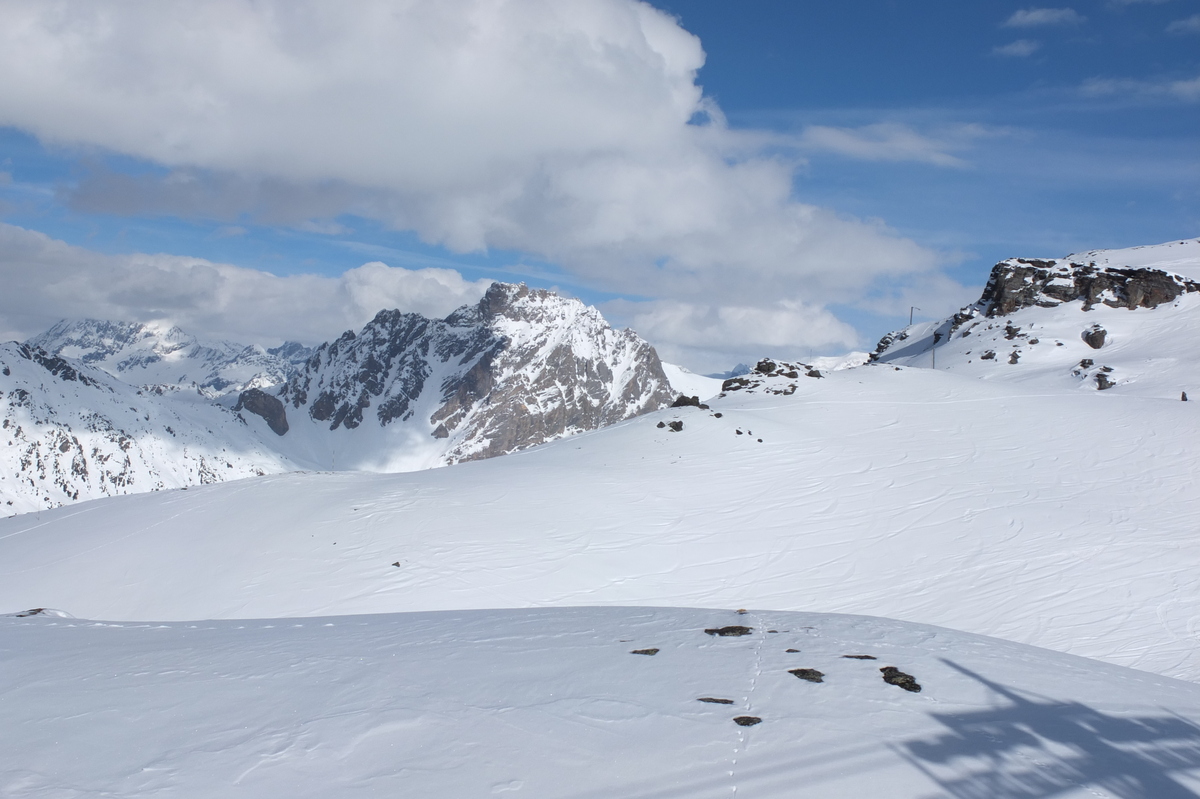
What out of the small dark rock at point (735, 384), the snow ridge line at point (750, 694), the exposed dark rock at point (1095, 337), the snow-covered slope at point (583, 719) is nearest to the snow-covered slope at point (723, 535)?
the snow ridge line at point (750, 694)

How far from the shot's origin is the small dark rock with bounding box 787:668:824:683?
896 centimetres

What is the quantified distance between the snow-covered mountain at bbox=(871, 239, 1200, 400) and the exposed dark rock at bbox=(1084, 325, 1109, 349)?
0.27 feet

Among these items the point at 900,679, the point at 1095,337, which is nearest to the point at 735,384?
the point at 900,679

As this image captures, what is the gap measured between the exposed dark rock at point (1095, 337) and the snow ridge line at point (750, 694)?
2837 inches

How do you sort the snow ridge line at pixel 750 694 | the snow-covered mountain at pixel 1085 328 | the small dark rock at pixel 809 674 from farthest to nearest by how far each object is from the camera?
1. the snow-covered mountain at pixel 1085 328
2. the small dark rock at pixel 809 674
3. the snow ridge line at pixel 750 694

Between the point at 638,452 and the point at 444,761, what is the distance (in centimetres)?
2153

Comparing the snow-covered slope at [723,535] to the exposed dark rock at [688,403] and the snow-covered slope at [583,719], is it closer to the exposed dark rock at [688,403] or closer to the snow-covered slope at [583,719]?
the exposed dark rock at [688,403]

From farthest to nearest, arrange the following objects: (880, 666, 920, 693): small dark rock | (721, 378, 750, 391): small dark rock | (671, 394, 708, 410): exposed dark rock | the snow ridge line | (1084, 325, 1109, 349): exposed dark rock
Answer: (1084, 325, 1109, 349): exposed dark rock, (721, 378, 750, 391): small dark rock, (671, 394, 708, 410): exposed dark rock, (880, 666, 920, 693): small dark rock, the snow ridge line

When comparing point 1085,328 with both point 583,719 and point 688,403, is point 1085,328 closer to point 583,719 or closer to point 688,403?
point 688,403

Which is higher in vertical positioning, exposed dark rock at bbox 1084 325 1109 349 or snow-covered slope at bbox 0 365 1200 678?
exposed dark rock at bbox 1084 325 1109 349

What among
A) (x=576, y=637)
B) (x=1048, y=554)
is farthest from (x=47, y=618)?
(x=1048, y=554)

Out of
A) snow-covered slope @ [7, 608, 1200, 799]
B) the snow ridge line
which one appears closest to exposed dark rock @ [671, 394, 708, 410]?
the snow ridge line

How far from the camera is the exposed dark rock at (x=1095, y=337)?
224 feet

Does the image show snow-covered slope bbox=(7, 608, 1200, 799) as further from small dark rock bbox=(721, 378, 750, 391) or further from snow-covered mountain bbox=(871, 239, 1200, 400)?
snow-covered mountain bbox=(871, 239, 1200, 400)
